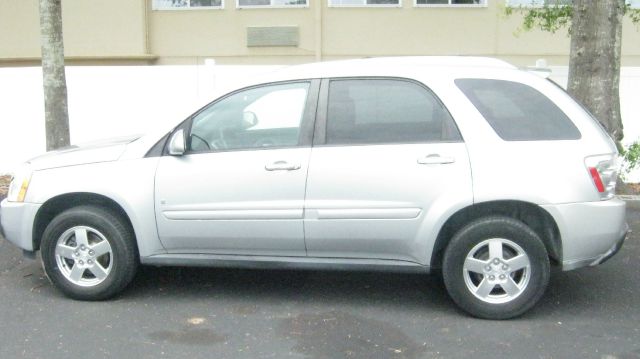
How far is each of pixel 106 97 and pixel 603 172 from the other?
7.89 m

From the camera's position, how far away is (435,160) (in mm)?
5020

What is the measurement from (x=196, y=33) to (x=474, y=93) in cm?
1154

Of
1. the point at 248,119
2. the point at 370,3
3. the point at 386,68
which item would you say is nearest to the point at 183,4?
the point at 370,3

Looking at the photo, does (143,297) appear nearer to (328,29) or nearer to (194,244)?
(194,244)

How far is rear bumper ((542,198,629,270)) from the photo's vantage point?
493 cm

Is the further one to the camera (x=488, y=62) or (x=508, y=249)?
(x=488, y=62)

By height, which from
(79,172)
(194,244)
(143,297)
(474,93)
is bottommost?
(143,297)

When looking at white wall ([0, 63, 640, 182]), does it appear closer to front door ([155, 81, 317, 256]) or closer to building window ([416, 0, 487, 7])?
front door ([155, 81, 317, 256])

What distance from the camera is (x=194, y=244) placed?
17.7 feet

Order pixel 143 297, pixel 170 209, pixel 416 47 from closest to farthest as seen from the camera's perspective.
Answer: pixel 170 209 < pixel 143 297 < pixel 416 47

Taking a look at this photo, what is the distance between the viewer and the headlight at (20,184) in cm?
559

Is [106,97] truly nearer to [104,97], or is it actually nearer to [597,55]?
[104,97]

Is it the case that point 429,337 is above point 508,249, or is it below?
below

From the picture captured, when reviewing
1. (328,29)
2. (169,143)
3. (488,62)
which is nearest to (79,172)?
(169,143)
